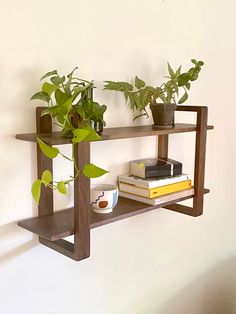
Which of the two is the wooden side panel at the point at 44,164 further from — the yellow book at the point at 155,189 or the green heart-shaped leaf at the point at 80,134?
the yellow book at the point at 155,189

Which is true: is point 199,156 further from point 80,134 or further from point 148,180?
point 80,134

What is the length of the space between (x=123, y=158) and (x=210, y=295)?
3.40 feet

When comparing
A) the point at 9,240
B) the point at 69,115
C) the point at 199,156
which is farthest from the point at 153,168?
the point at 9,240

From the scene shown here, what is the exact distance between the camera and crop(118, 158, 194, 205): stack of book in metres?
1.43

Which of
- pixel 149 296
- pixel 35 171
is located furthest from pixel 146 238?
pixel 35 171

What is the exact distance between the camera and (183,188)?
5.10 feet

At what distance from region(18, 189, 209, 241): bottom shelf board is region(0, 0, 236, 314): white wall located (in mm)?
62

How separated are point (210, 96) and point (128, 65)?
21.6 inches

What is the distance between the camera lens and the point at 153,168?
1.49 meters

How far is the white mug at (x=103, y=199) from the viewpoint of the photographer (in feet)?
4.22

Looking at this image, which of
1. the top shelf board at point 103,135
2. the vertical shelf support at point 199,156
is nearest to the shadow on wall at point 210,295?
the vertical shelf support at point 199,156

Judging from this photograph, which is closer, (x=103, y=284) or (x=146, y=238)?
(x=103, y=284)

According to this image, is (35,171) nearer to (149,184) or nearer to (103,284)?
(149,184)

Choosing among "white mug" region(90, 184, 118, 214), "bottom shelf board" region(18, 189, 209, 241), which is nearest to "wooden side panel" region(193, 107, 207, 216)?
"bottom shelf board" region(18, 189, 209, 241)
